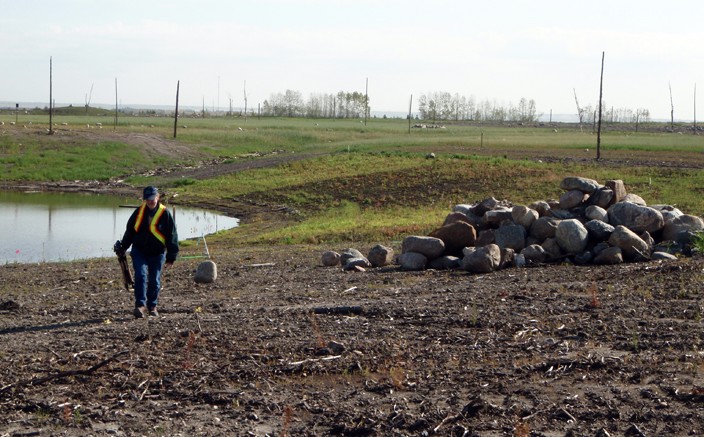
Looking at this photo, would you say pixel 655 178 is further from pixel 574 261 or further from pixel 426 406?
pixel 426 406

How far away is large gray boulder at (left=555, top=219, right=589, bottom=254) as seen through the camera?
16.0m

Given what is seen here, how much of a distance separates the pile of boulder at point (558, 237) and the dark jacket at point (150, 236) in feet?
18.4

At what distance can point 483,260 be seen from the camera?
599 inches

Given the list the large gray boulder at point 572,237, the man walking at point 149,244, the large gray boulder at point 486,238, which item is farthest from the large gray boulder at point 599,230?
the man walking at point 149,244

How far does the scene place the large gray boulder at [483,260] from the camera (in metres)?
15.2

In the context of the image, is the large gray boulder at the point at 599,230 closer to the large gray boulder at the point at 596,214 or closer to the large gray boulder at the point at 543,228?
the large gray boulder at the point at 596,214

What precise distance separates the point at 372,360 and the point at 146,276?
13.4ft

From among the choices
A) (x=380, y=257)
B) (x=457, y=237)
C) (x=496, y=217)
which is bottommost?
(x=380, y=257)

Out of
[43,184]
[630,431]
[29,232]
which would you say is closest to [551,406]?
[630,431]

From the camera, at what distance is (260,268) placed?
17547 millimetres

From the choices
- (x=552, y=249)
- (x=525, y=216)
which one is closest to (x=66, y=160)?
(x=525, y=216)

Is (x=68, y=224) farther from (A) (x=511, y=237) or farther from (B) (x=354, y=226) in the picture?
(A) (x=511, y=237)

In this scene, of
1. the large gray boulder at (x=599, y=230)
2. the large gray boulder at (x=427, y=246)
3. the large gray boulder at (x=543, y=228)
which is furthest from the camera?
the large gray boulder at (x=543, y=228)

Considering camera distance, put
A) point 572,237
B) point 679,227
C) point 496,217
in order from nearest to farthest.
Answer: point 572,237
point 679,227
point 496,217
